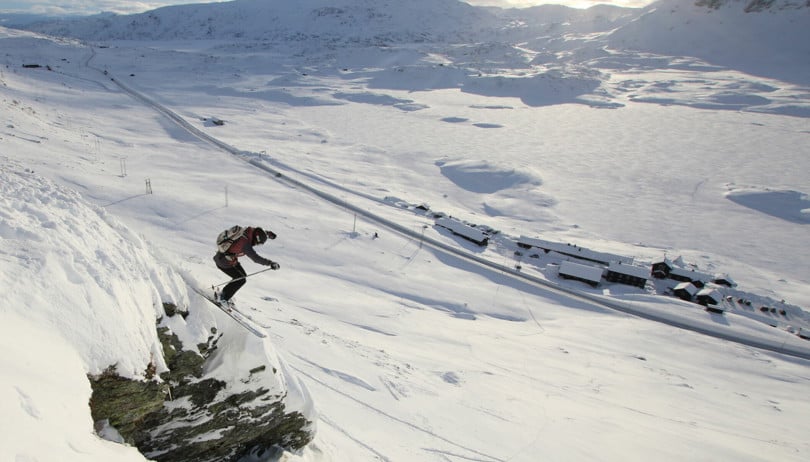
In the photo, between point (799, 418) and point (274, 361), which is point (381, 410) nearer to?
point (274, 361)

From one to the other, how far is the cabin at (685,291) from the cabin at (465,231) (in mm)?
16295

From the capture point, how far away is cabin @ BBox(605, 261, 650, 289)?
36.3 meters

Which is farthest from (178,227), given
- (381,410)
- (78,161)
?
(381,410)

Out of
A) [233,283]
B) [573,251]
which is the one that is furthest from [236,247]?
[573,251]

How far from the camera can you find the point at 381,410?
463 inches

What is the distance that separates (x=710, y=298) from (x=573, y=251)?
427 inches

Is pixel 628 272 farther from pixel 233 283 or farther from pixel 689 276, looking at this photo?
pixel 233 283

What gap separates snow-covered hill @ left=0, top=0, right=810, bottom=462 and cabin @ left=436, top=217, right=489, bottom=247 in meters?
0.73

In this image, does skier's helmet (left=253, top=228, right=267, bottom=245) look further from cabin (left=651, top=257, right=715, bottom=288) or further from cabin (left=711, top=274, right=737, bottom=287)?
cabin (left=711, top=274, right=737, bottom=287)

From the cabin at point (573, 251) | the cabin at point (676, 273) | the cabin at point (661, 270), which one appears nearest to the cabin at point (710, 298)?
the cabin at point (676, 273)

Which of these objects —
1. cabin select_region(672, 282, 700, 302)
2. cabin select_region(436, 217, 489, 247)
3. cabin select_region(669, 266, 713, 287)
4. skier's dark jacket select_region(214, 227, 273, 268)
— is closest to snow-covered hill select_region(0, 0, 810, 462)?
cabin select_region(436, 217, 489, 247)

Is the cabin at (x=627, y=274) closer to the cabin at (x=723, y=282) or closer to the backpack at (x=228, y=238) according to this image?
the cabin at (x=723, y=282)

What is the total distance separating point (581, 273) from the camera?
35875 millimetres

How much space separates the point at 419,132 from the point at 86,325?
261 ft
